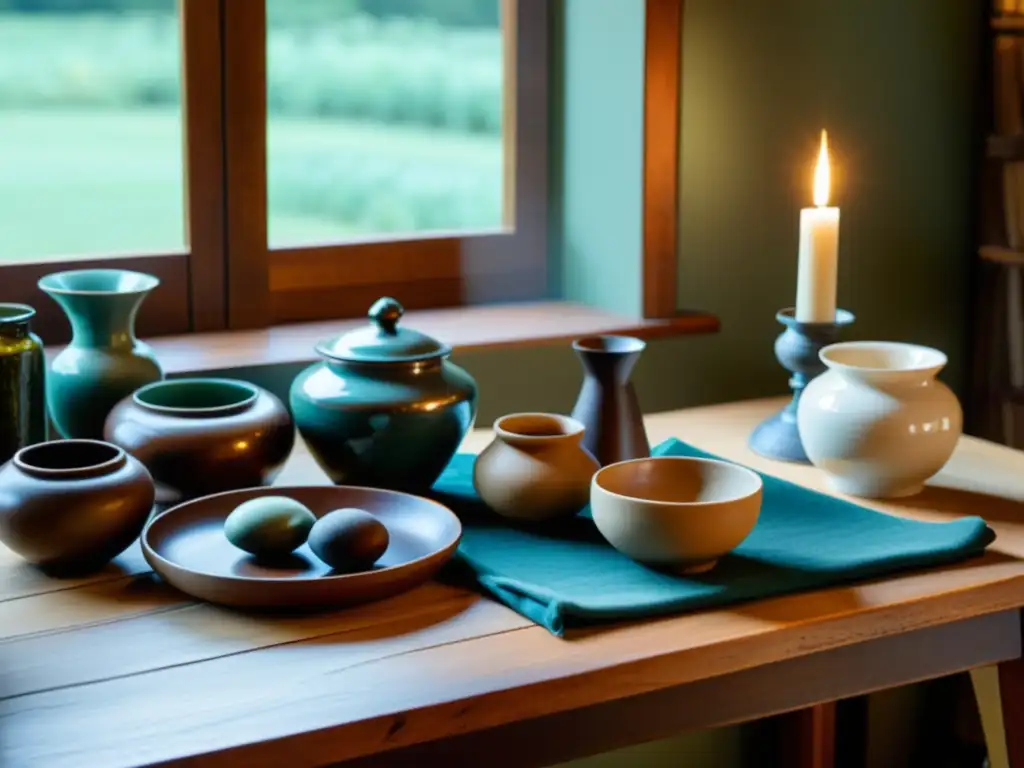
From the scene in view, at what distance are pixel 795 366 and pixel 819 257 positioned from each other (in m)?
0.13

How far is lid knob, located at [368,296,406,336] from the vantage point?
1417 mm

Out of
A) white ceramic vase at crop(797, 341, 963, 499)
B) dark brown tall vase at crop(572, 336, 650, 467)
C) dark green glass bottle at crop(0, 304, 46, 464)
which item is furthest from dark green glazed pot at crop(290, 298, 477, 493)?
white ceramic vase at crop(797, 341, 963, 499)

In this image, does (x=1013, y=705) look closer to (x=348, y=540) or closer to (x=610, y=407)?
(x=610, y=407)

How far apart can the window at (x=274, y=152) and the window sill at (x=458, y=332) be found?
0.05 metres

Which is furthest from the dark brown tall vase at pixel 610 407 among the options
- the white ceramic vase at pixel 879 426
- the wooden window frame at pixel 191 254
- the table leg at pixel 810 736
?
the table leg at pixel 810 736

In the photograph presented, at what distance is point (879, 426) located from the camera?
143 centimetres

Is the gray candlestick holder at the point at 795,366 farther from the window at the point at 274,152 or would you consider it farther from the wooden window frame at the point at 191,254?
the wooden window frame at the point at 191,254

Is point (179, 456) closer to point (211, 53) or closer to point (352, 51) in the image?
point (211, 53)

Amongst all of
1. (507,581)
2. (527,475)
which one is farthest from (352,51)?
(507,581)

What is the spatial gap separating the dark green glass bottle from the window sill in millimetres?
228

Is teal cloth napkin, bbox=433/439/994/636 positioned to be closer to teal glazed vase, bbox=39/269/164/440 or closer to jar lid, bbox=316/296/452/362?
jar lid, bbox=316/296/452/362

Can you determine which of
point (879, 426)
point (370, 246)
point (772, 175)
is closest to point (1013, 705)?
point (879, 426)

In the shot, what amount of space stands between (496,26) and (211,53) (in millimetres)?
452

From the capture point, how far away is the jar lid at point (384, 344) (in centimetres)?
140
